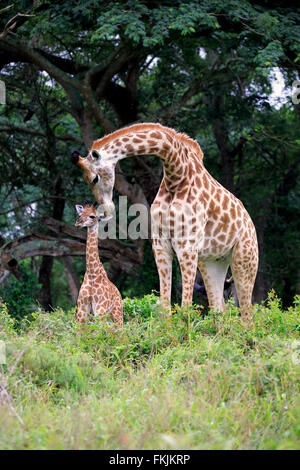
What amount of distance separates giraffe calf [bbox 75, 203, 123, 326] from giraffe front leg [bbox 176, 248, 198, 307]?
32.8 inches

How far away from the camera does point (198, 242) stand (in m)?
6.20

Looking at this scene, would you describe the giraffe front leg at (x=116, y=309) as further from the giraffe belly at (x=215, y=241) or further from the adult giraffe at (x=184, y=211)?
the giraffe belly at (x=215, y=241)

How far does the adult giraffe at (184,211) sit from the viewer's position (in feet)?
19.6

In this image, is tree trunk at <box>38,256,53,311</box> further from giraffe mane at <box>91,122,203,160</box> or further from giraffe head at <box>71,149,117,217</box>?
giraffe head at <box>71,149,117,217</box>

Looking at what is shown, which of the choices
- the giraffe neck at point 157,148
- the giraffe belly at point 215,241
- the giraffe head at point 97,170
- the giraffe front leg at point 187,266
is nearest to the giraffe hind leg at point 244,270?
the giraffe belly at point 215,241

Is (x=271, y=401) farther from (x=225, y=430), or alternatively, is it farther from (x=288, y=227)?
(x=288, y=227)

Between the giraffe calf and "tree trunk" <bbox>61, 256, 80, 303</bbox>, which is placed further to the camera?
"tree trunk" <bbox>61, 256, 80, 303</bbox>

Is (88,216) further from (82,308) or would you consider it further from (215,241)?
(215,241)

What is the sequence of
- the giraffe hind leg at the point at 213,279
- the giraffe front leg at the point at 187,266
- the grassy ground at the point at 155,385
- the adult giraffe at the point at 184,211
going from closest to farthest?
the grassy ground at the point at 155,385, the adult giraffe at the point at 184,211, the giraffe front leg at the point at 187,266, the giraffe hind leg at the point at 213,279

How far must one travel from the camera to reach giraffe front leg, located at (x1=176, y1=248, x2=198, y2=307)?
6102mm

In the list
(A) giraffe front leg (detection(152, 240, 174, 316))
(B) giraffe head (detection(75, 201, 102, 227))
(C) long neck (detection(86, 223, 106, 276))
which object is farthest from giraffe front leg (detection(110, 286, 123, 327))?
(B) giraffe head (detection(75, 201, 102, 227))

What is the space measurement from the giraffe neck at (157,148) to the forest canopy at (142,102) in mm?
3554

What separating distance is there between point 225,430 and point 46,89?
10.9m
